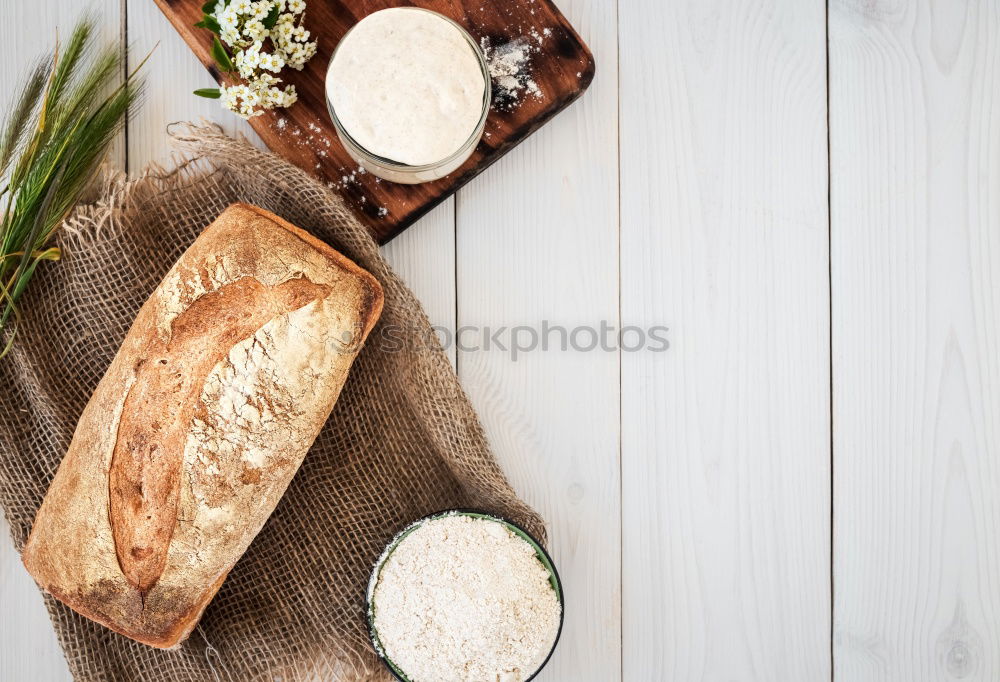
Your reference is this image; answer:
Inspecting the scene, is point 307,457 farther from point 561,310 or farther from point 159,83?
point 159,83

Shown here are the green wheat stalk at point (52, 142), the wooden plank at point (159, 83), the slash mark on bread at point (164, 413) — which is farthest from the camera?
the wooden plank at point (159, 83)

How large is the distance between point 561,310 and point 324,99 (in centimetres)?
48

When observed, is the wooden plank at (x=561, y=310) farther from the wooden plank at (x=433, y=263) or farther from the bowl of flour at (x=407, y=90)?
the bowl of flour at (x=407, y=90)

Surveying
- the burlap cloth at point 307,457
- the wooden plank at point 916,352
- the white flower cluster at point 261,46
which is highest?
the white flower cluster at point 261,46

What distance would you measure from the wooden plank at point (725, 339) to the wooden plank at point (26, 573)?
833 mm

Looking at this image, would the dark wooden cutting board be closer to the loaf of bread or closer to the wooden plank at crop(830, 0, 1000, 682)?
the loaf of bread

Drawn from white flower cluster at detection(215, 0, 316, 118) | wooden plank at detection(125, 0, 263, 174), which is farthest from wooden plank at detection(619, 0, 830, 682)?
wooden plank at detection(125, 0, 263, 174)

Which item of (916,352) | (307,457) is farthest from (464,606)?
(916,352)

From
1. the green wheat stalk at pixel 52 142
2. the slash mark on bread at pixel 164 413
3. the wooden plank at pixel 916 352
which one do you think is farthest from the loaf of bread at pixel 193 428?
the wooden plank at pixel 916 352

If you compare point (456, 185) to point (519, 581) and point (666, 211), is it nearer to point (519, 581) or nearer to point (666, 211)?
point (666, 211)

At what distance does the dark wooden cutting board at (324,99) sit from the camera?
39.8 inches

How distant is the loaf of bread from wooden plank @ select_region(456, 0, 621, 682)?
11.0 inches

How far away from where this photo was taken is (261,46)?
980mm

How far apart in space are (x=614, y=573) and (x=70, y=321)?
2.99 ft
